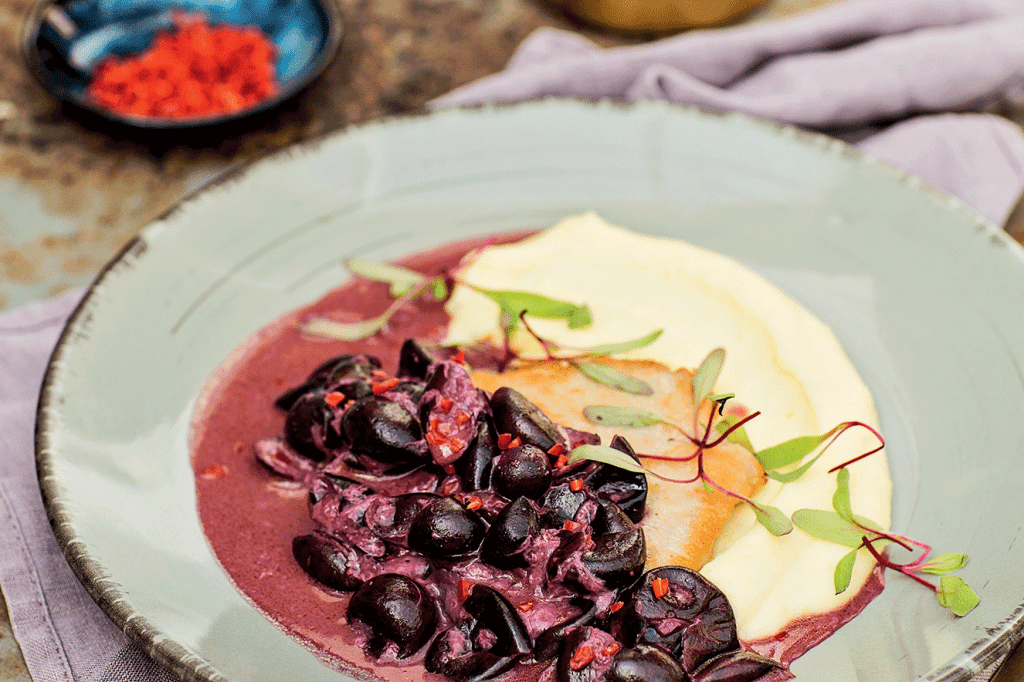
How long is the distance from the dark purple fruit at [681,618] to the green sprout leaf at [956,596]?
0.71 m

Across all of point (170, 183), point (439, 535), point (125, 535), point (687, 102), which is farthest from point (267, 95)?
point (439, 535)

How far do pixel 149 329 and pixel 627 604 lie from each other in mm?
2424

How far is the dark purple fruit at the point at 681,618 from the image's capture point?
2930 millimetres

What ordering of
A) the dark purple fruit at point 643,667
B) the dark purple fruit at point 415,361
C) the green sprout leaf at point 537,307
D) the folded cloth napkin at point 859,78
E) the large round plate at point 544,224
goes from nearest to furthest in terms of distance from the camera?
1. the dark purple fruit at point 643,667
2. the large round plate at point 544,224
3. the dark purple fruit at point 415,361
4. the green sprout leaf at point 537,307
5. the folded cloth napkin at point 859,78

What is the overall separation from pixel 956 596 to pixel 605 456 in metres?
1.22

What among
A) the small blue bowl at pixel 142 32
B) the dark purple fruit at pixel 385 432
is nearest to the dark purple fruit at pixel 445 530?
the dark purple fruit at pixel 385 432

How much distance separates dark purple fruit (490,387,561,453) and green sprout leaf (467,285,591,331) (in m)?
0.68

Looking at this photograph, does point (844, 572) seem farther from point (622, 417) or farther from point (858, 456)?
point (622, 417)

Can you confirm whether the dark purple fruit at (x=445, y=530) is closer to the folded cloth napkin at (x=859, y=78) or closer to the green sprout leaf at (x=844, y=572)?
the green sprout leaf at (x=844, y=572)

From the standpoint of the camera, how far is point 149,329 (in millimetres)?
4145

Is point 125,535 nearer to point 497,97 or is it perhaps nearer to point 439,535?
point 439,535

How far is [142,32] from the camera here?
5.97 m

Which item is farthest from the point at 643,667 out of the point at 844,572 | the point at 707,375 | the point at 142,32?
the point at 142,32

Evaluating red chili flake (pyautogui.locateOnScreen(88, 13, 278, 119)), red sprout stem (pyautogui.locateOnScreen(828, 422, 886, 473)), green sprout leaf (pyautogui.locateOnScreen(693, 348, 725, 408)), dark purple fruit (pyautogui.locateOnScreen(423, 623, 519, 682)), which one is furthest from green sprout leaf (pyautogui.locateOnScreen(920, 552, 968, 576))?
red chili flake (pyautogui.locateOnScreen(88, 13, 278, 119))
